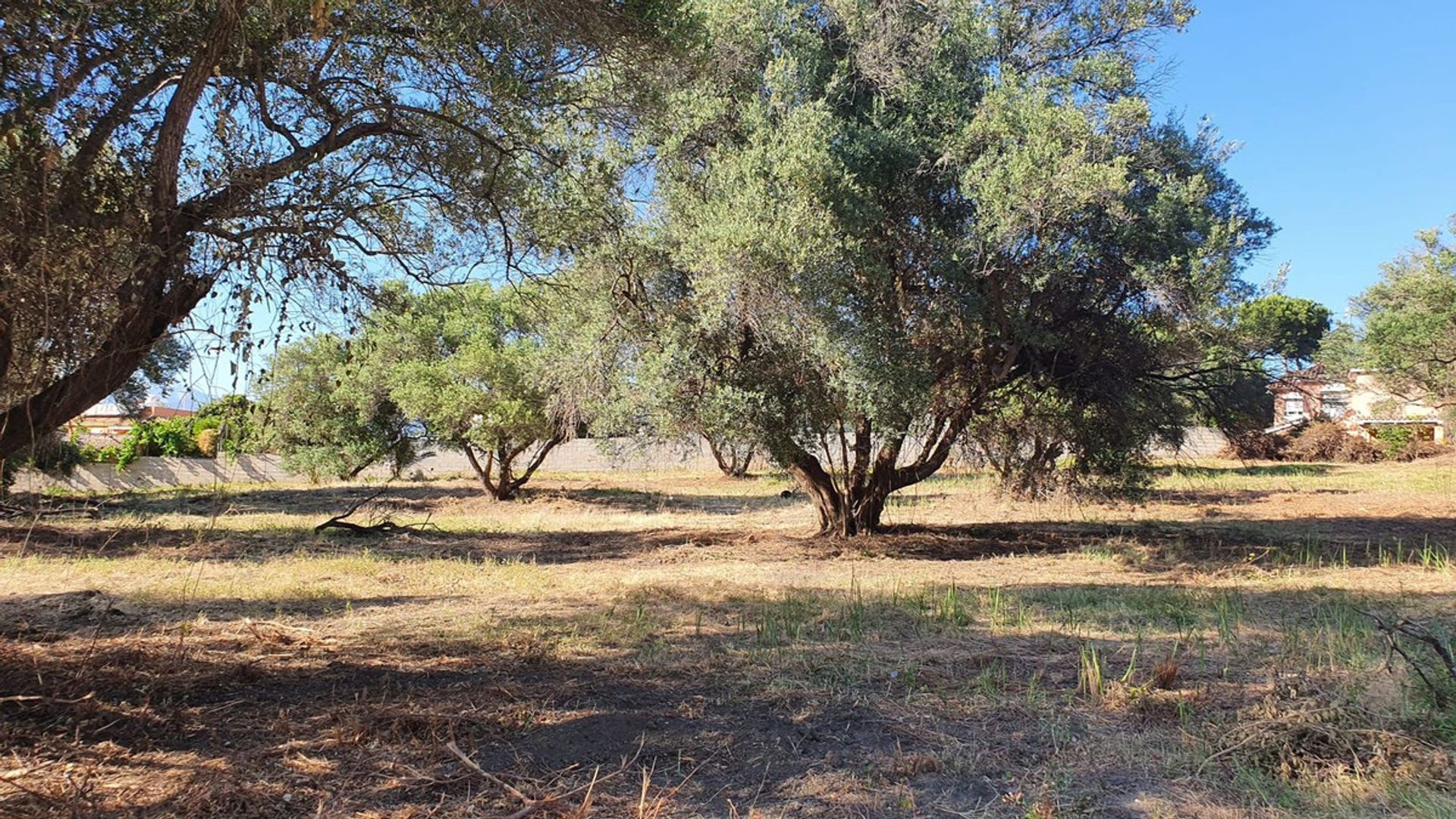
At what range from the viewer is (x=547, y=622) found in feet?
22.9

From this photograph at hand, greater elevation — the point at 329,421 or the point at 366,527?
the point at 329,421

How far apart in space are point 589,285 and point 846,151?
3.49m

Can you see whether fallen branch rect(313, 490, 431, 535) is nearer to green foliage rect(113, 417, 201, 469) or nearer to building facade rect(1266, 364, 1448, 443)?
green foliage rect(113, 417, 201, 469)

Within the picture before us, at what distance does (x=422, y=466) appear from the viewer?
32.5 m

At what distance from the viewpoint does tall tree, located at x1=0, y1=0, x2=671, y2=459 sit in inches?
156

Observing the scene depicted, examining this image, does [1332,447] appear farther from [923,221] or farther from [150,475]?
[150,475]

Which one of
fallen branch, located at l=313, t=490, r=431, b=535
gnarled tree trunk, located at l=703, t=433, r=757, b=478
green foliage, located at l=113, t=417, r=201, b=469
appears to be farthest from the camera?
green foliage, located at l=113, t=417, r=201, b=469

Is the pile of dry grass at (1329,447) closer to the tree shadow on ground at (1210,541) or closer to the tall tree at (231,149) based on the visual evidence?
the tree shadow on ground at (1210,541)

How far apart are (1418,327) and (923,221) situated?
1687 centimetres

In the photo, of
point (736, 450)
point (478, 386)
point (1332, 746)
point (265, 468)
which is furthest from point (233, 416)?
point (265, 468)

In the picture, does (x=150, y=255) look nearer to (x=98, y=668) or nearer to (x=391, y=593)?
(x=98, y=668)

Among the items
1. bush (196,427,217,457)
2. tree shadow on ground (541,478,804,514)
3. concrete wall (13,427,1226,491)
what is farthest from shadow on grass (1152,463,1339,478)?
bush (196,427,217,457)

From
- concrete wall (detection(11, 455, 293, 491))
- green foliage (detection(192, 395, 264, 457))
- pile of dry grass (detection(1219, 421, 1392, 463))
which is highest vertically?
pile of dry grass (detection(1219, 421, 1392, 463))

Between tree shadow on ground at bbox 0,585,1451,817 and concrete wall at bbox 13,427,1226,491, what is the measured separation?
17.4 feet
